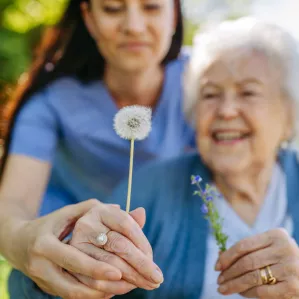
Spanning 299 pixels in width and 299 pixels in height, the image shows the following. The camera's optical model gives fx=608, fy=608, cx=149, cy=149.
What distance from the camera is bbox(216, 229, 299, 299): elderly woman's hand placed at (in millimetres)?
1280

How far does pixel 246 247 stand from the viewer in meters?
1.30

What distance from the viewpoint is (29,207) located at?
1.74 metres

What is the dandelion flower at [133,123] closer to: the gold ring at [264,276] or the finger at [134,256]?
the finger at [134,256]

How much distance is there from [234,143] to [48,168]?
0.61 metres

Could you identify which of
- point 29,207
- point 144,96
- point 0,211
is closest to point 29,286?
point 0,211

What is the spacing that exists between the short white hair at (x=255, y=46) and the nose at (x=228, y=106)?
0.11 m

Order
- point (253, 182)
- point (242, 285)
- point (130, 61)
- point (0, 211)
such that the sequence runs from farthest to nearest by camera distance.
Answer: point (130, 61), point (253, 182), point (0, 211), point (242, 285)

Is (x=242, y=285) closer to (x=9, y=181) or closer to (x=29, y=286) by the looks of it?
(x=29, y=286)

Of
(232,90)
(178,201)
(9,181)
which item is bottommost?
(178,201)

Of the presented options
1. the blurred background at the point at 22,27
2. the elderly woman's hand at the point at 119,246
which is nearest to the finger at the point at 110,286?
the elderly woman's hand at the point at 119,246

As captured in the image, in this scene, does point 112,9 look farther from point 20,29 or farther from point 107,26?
point 20,29

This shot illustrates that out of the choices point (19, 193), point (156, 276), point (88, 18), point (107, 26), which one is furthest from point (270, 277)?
point (88, 18)

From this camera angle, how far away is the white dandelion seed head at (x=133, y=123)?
1.19m

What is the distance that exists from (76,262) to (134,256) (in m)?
0.12
